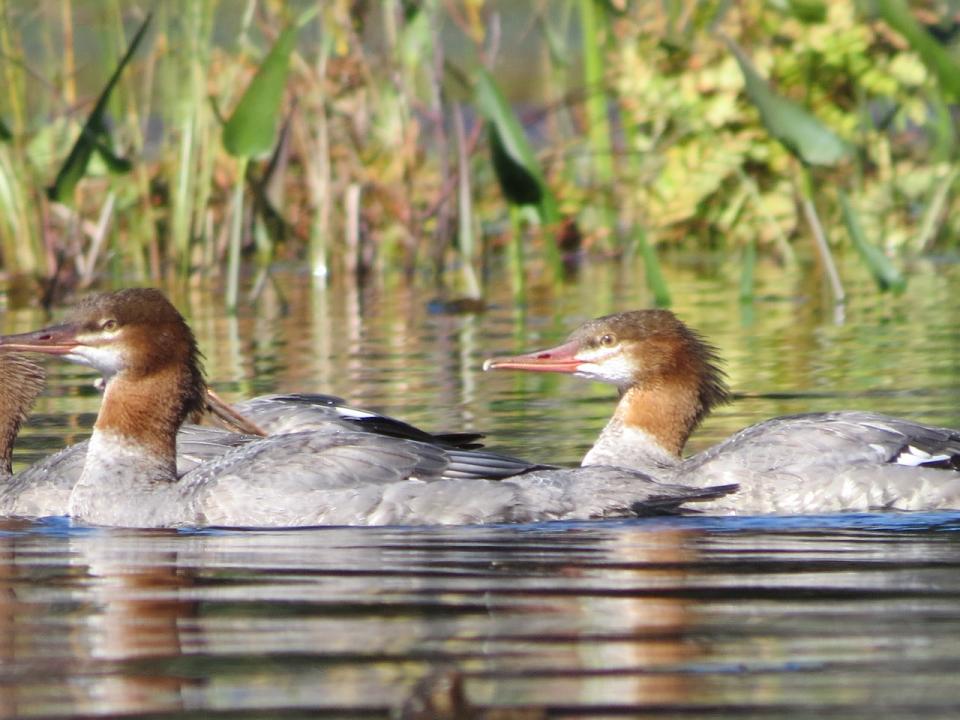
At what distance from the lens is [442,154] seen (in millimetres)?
13305

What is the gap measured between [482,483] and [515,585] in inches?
58.1

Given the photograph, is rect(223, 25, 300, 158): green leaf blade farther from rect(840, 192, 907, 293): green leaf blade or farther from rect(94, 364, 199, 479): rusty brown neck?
rect(840, 192, 907, 293): green leaf blade

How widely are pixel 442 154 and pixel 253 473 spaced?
6.85 metres

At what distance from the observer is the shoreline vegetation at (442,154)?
41.3 ft

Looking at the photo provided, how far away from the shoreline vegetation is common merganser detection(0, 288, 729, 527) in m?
4.14

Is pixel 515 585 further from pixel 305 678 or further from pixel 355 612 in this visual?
pixel 305 678

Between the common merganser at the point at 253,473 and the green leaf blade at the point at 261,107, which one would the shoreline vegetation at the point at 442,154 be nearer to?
the green leaf blade at the point at 261,107

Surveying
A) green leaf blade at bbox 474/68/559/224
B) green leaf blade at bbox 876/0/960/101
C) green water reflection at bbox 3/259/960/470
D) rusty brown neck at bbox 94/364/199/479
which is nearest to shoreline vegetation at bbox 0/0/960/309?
green leaf blade at bbox 474/68/559/224

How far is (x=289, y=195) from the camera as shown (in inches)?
643

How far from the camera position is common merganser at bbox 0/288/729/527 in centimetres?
657

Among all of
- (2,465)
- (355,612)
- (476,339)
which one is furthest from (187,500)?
(476,339)

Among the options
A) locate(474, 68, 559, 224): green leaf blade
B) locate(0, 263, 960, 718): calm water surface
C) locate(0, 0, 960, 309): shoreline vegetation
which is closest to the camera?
locate(0, 263, 960, 718): calm water surface

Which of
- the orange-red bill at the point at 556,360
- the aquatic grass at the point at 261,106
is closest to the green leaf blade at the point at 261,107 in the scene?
the aquatic grass at the point at 261,106

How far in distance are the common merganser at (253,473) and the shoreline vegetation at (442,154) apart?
414 centimetres
